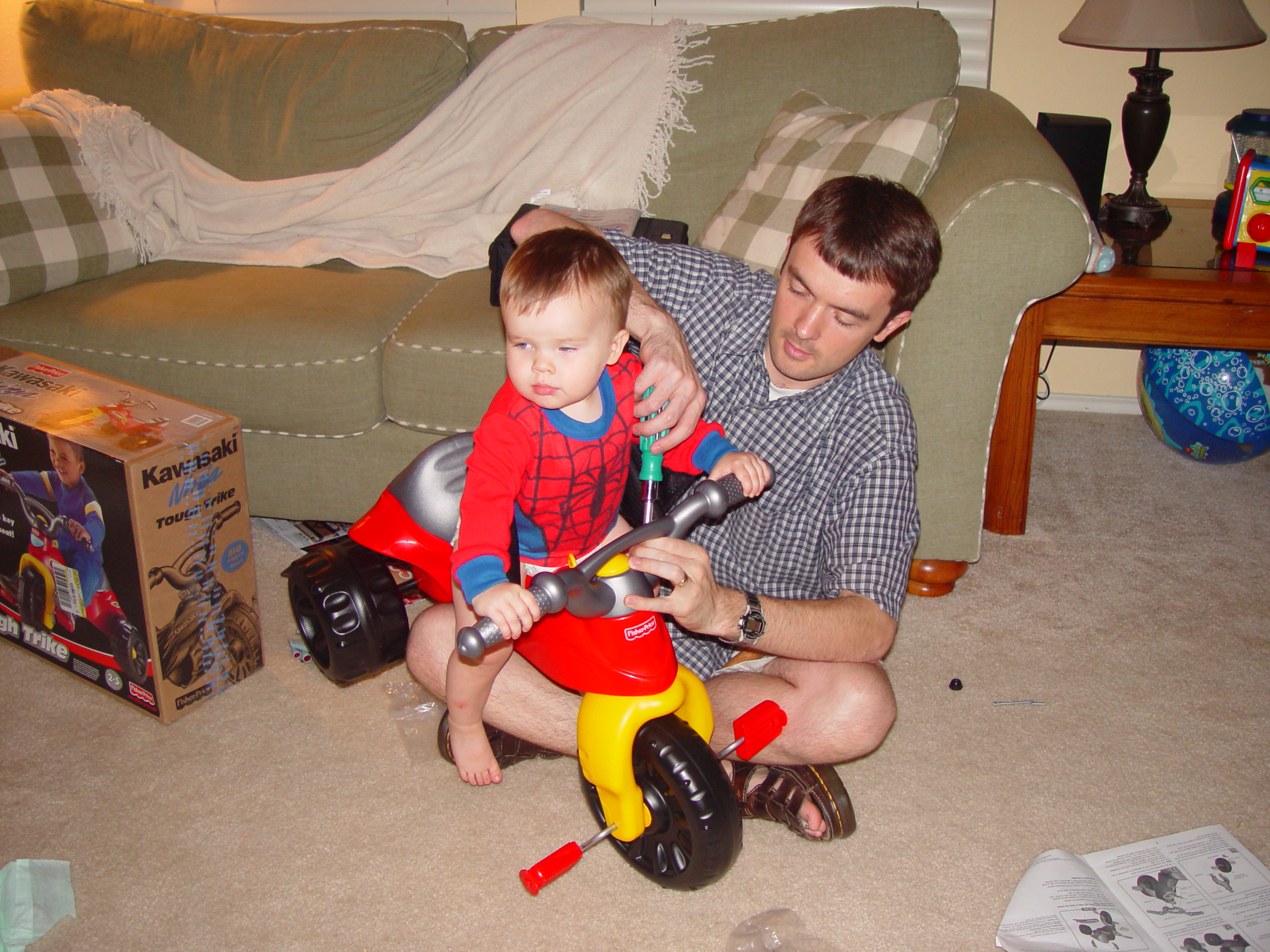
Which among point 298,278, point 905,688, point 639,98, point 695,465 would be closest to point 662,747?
point 695,465

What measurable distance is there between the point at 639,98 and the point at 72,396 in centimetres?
136

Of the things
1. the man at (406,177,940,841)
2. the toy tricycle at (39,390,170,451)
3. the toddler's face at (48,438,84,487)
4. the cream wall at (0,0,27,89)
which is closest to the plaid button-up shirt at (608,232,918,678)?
the man at (406,177,940,841)

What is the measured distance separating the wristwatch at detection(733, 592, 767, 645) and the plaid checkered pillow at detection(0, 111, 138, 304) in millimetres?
1771

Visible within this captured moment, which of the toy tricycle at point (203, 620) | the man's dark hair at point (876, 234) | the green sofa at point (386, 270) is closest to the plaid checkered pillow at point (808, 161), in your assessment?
the green sofa at point (386, 270)

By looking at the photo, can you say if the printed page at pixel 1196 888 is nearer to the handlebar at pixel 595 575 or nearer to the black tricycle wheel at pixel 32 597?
the handlebar at pixel 595 575

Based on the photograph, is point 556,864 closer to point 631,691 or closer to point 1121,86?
point 631,691

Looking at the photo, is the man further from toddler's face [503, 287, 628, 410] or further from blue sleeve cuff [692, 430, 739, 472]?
toddler's face [503, 287, 628, 410]

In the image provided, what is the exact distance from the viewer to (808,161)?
1.90 m

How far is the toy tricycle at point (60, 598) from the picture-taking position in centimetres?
158

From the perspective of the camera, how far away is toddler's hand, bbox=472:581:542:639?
3.21 feet

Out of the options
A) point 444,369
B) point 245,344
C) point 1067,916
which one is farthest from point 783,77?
point 1067,916

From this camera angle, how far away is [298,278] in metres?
2.13

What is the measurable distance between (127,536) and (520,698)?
0.66 meters

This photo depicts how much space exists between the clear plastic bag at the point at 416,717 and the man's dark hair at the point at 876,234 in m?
0.98
